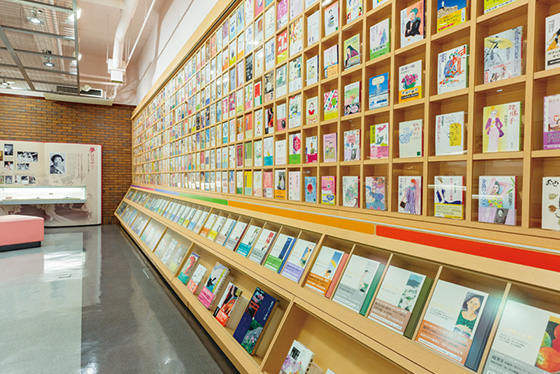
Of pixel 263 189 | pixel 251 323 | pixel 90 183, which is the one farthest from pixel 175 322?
pixel 90 183

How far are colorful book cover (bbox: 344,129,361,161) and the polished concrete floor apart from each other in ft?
5.95

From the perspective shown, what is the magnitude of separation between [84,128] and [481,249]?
11.2 m

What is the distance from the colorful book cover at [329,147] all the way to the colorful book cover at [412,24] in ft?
2.16

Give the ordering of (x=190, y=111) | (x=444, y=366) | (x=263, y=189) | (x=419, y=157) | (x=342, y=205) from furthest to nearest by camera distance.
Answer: (x=190, y=111) < (x=263, y=189) < (x=342, y=205) < (x=419, y=157) < (x=444, y=366)

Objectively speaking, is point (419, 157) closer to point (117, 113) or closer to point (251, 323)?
point (251, 323)

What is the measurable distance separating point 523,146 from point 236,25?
9.94ft

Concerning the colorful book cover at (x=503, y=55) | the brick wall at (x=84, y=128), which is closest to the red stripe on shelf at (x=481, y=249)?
the colorful book cover at (x=503, y=55)

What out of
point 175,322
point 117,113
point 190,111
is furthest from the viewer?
point 117,113

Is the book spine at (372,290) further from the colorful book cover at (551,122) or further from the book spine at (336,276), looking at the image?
the colorful book cover at (551,122)

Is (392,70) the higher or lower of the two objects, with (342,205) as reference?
higher

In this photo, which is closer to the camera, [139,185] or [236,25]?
[236,25]

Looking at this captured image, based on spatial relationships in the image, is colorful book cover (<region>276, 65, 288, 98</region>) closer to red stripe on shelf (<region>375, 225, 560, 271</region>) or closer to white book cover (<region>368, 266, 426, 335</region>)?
red stripe on shelf (<region>375, 225, 560, 271</region>)

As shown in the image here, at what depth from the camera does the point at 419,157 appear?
1.50m

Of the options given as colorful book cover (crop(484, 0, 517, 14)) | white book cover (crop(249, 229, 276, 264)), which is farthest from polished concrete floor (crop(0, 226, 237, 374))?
colorful book cover (crop(484, 0, 517, 14))
